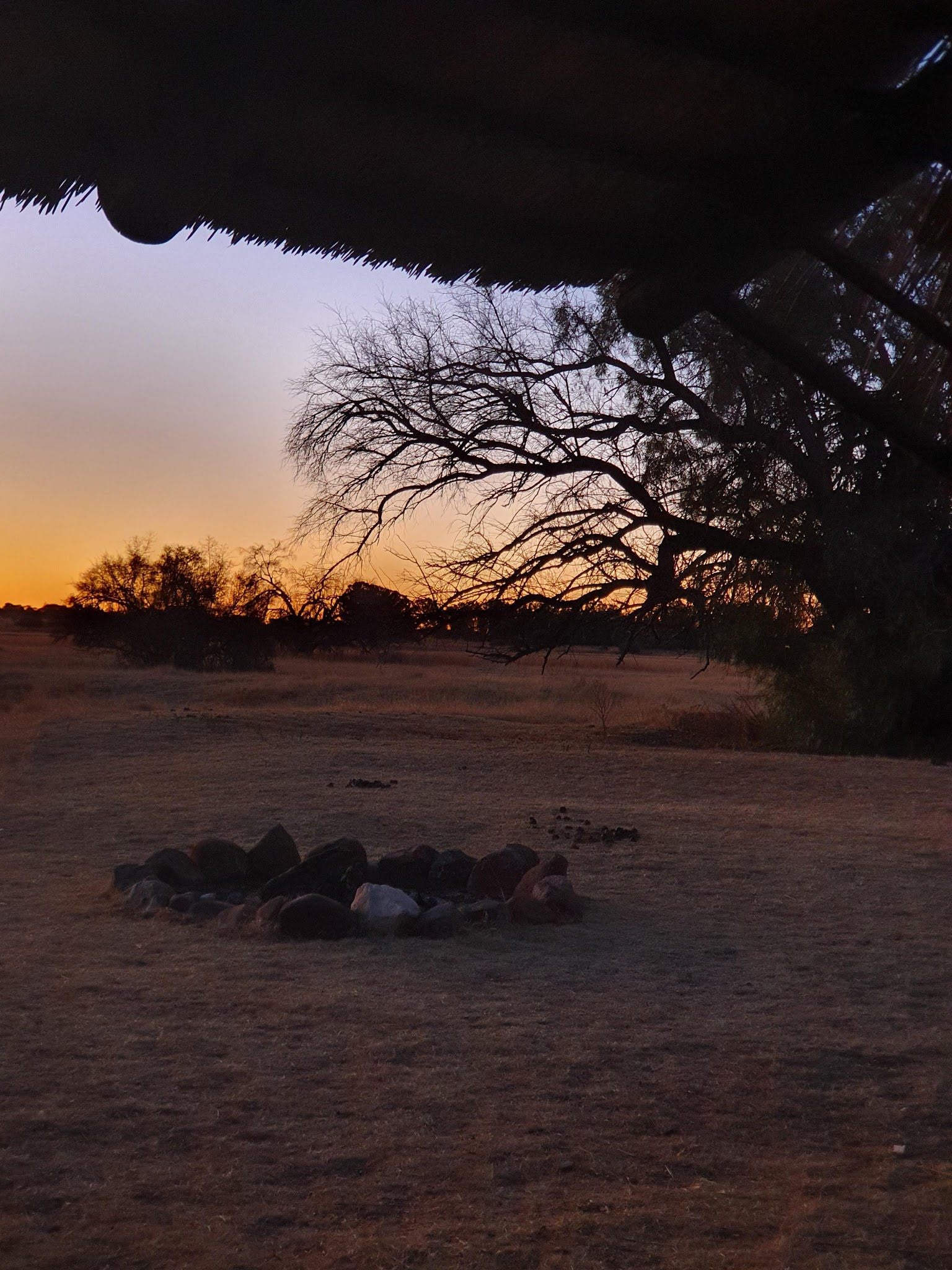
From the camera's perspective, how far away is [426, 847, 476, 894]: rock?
20.9 feet

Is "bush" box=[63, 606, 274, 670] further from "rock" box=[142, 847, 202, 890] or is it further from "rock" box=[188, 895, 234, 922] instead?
"rock" box=[188, 895, 234, 922]

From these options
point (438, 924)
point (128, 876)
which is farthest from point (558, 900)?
point (128, 876)

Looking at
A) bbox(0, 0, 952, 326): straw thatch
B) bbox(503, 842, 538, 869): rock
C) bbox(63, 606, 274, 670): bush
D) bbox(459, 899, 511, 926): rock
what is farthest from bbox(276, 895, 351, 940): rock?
bbox(63, 606, 274, 670): bush

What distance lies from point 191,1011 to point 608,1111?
1635 mm

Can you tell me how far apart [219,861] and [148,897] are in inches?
26.1

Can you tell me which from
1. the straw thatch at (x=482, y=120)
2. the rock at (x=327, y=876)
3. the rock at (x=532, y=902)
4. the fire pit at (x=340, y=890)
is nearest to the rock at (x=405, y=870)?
the fire pit at (x=340, y=890)

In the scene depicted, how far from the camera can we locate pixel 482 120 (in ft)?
5.93

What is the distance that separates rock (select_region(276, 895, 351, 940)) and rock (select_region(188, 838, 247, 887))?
3.65 ft

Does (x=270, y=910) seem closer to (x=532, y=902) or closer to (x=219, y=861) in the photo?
(x=219, y=861)

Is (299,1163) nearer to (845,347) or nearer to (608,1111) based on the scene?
(608,1111)

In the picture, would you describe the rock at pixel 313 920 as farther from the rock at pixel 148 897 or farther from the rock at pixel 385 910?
the rock at pixel 148 897

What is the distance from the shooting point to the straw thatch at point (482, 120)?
1.53m

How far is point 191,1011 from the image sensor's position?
4.21 meters

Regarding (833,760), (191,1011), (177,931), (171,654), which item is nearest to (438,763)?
(833,760)
